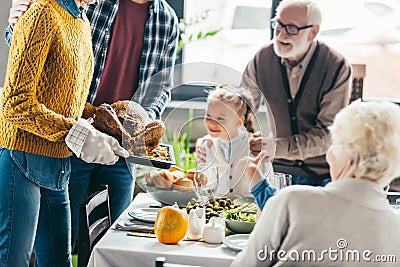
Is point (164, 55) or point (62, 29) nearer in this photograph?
point (62, 29)

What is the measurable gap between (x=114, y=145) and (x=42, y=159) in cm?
20

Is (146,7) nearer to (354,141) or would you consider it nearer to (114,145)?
(114,145)

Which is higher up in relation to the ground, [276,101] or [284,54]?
[284,54]

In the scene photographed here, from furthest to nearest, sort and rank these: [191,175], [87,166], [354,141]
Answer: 1. [87,166]
2. [191,175]
3. [354,141]

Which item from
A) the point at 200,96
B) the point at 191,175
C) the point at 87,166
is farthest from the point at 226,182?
the point at 87,166

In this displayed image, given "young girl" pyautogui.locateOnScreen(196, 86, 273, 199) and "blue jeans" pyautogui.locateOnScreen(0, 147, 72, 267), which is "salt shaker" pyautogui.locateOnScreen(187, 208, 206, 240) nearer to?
"young girl" pyautogui.locateOnScreen(196, 86, 273, 199)

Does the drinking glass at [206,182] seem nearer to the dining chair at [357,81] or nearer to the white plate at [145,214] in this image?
the white plate at [145,214]

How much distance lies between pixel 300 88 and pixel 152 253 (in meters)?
0.97

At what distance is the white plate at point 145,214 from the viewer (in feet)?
5.93

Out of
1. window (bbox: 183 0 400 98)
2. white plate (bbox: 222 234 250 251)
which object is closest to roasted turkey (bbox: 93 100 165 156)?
white plate (bbox: 222 234 250 251)

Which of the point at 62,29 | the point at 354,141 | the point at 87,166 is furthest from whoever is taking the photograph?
the point at 87,166

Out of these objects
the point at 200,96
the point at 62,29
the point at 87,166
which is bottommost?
the point at 87,166

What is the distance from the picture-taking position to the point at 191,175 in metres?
1.88

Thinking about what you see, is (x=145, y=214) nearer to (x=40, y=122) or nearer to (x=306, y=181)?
(x=40, y=122)
